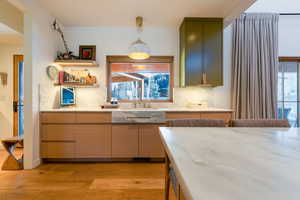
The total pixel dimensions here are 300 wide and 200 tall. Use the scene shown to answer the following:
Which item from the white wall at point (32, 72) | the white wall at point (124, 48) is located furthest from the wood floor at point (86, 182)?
the white wall at point (124, 48)

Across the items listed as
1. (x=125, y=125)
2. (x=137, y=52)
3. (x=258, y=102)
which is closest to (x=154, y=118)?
(x=125, y=125)

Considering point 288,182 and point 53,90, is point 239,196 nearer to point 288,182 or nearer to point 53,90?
point 288,182

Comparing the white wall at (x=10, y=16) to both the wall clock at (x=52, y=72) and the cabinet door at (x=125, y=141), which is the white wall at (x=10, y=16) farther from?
the cabinet door at (x=125, y=141)

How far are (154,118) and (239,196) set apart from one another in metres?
2.25

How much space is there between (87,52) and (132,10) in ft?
3.86

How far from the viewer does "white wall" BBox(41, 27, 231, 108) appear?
3.31 m

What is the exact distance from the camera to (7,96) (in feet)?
11.4

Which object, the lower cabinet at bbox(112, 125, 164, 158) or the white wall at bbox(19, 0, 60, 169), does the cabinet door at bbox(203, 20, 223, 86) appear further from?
the white wall at bbox(19, 0, 60, 169)

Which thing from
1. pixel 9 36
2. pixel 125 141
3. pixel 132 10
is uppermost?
pixel 132 10

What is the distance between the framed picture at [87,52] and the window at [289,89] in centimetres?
376

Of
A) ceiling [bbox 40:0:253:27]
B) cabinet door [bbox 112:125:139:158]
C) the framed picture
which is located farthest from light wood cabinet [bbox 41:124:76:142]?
ceiling [bbox 40:0:253:27]

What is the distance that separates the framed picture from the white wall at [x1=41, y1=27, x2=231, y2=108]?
0.08 meters

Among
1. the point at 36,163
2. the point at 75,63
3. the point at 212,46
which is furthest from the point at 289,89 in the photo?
the point at 36,163

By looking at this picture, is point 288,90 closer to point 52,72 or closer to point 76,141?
point 76,141
